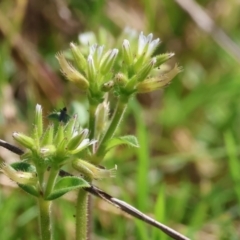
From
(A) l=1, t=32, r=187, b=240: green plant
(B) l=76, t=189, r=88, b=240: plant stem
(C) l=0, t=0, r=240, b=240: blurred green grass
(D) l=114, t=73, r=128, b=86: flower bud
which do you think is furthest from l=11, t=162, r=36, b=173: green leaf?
(C) l=0, t=0, r=240, b=240: blurred green grass

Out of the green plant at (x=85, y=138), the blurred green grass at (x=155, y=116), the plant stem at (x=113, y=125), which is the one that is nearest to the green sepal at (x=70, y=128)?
the green plant at (x=85, y=138)

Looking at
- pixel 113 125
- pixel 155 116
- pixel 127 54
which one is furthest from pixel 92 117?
pixel 155 116

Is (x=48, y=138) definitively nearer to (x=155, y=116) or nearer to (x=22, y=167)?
(x=22, y=167)

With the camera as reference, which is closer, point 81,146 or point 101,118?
point 81,146

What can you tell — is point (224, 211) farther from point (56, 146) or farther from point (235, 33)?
point (235, 33)

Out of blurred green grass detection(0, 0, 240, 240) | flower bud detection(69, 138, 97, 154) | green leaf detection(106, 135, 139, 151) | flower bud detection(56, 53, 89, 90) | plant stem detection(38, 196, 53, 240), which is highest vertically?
blurred green grass detection(0, 0, 240, 240)

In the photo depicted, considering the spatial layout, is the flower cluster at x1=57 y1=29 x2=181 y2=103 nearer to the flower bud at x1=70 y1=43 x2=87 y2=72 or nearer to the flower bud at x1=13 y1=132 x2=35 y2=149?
the flower bud at x1=70 y1=43 x2=87 y2=72
